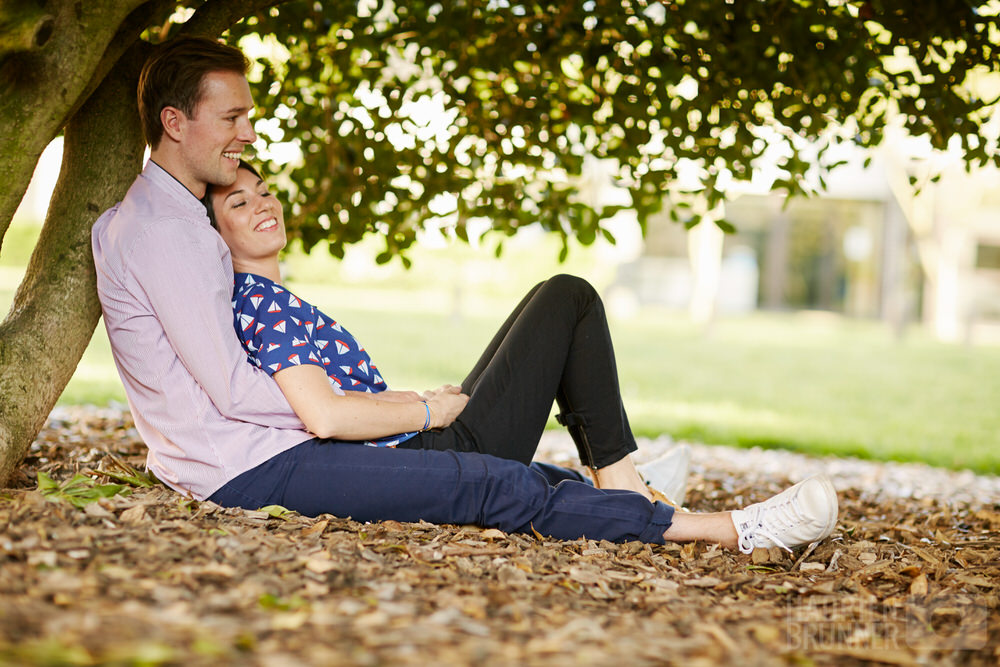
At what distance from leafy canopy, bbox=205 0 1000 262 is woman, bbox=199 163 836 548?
1.33 m

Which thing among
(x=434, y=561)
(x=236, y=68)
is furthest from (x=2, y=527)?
(x=236, y=68)

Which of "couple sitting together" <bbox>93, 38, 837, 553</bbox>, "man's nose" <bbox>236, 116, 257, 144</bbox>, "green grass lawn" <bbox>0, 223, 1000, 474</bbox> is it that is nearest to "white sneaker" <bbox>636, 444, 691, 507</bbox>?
"couple sitting together" <bbox>93, 38, 837, 553</bbox>

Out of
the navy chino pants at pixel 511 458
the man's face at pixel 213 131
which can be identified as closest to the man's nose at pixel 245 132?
the man's face at pixel 213 131

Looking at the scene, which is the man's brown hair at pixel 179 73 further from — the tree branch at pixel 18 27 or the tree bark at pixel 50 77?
the tree branch at pixel 18 27

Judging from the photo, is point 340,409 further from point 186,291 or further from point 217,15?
point 217,15

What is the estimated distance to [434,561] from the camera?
2.59 m

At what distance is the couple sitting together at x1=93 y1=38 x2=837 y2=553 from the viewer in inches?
107

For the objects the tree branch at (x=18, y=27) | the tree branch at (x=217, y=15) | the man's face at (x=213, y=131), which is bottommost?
the man's face at (x=213, y=131)

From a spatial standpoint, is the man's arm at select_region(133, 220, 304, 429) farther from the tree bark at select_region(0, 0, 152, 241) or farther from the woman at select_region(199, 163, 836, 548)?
the tree bark at select_region(0, 0, 152, 241)

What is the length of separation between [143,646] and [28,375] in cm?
164

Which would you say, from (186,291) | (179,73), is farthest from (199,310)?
(179,73)

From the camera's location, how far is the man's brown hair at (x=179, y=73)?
2.89 meters

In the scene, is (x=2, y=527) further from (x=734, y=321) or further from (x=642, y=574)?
(x=734, y=321)

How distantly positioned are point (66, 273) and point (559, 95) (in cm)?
265
